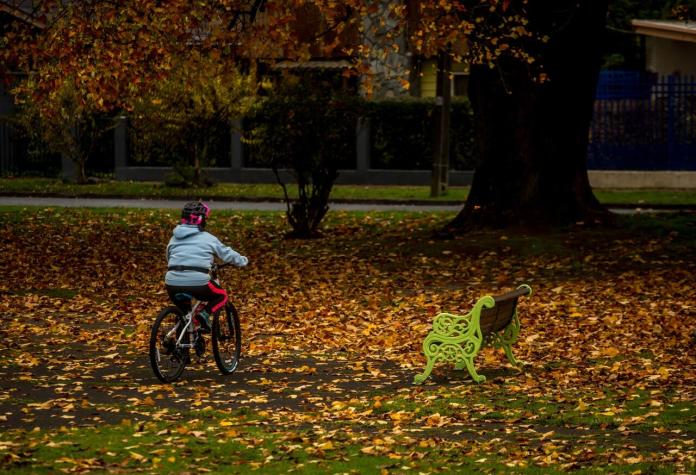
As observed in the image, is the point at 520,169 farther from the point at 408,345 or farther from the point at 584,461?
the point at 584,461

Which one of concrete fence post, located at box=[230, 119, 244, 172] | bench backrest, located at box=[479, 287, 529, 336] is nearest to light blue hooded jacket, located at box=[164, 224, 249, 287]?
bench backrest, located at box=[479, 287, 529, 336]

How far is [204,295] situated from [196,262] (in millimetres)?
316

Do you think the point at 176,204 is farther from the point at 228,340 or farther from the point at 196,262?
the point at 196,262

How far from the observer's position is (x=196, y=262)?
12.5 meters

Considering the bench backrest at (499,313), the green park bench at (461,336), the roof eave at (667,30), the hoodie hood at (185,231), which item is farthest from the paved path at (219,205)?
the hoodie hood at (185,231)

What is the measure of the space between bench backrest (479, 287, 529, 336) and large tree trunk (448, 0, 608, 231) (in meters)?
9.50

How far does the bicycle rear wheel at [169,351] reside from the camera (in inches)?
487

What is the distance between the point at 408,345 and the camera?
14906 mm

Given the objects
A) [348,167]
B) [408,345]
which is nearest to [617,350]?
[408,345]

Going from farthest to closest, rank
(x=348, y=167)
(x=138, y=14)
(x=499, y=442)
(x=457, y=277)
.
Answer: (x=348, y=167), (x=138, y=14), (x=457, y=277), (x=499, y=442)

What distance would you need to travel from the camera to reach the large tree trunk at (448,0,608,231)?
23.0m

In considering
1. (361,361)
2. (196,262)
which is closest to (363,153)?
(361,361)

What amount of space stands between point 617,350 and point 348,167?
85.5ft

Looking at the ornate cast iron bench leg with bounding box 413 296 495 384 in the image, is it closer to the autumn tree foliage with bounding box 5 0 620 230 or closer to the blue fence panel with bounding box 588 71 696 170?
the autumn tree foliage with bounding box 5 0 620 230
